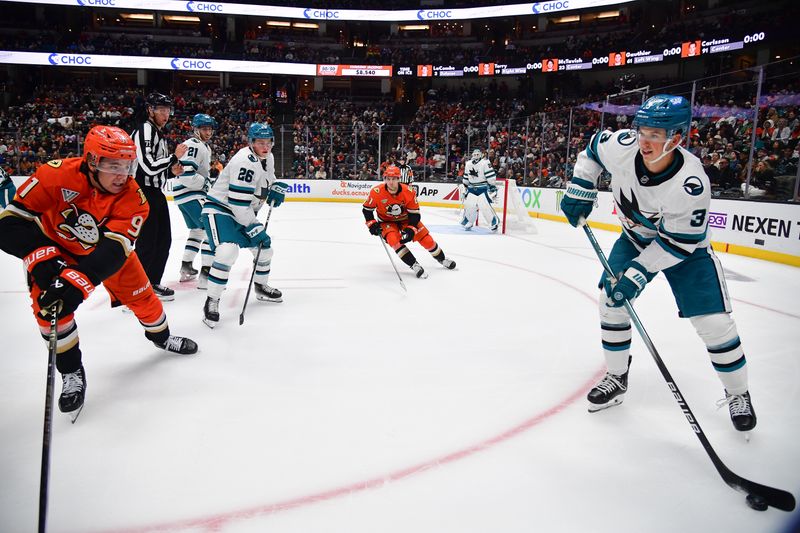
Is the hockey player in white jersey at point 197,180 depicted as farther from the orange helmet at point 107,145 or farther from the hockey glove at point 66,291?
the hockey glove at point 66,291

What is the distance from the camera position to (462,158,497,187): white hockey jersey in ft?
32.1

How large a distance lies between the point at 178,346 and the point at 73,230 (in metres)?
0.96

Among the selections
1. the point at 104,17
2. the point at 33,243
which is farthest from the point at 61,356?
the point at 104,17

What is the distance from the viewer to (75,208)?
2529mm

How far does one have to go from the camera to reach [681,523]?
5.77 feet

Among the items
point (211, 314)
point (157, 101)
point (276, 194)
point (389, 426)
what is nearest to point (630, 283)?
point (389, 426)

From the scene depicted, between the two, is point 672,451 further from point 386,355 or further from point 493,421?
point 386,355

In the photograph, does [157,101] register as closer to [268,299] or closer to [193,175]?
[193,175]

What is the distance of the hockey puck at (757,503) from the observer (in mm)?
1821

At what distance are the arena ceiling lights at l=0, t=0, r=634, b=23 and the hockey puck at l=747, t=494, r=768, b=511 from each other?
2305 cm

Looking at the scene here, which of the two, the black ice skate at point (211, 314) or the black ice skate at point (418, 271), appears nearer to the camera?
the black ice skate at point (211, 314)

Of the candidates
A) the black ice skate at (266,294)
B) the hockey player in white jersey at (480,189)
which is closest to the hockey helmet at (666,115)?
the black ice skate at (266,294)

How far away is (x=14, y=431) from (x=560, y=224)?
33.7 feet

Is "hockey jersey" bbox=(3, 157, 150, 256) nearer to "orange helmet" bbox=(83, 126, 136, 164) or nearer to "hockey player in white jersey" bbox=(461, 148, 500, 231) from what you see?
"orange helmet" bbox=(83, 126, 136, 164)
